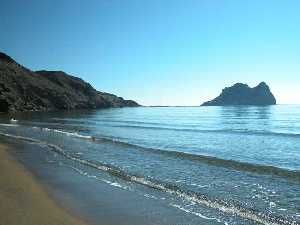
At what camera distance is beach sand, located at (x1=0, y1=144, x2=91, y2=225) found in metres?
10.8

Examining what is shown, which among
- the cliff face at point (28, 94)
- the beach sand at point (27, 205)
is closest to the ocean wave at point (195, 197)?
the beach sand at point (27, 205)

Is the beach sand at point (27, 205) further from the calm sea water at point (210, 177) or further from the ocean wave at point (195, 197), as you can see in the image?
the ocean wave at point (195, 197)

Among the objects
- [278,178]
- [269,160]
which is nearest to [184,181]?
[278,178]

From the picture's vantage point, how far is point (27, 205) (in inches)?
487

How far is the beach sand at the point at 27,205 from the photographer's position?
424 inches

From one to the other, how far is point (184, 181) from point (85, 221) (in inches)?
275

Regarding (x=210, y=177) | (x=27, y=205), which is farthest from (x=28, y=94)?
(x=27, y=205)

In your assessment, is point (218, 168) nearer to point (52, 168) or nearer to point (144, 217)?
point (52, 168)

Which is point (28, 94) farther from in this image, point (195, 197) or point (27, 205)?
point (27, 205)

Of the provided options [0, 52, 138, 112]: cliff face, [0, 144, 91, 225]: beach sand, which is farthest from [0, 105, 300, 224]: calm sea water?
[0, 52, 138, 112]: cliff face

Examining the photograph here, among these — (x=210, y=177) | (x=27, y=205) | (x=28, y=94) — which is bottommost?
(x=210, y=177)

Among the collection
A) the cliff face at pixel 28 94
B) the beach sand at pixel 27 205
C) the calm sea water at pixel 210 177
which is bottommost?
the calm sea water at pixel 210 177

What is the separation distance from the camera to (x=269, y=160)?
82.5ft

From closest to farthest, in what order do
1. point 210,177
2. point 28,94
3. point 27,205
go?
point 27,205, point 210,177, point 28,94
